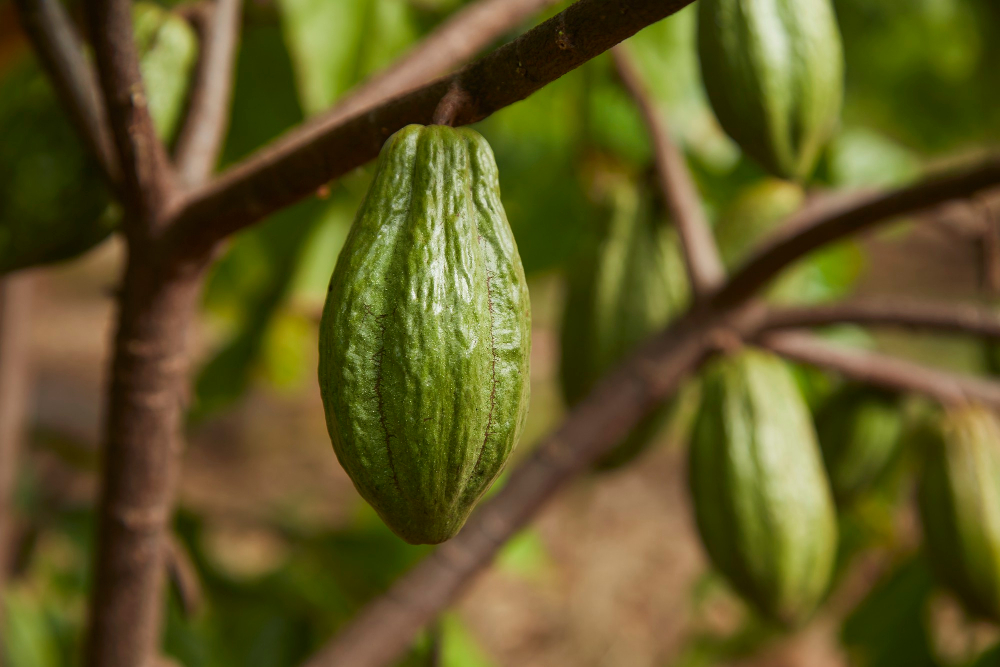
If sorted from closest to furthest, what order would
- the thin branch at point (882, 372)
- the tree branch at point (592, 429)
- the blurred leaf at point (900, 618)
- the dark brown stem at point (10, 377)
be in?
the tree branch at point (592, 429)
the thin branch at point (882, 372)
the dark brown stem at point (10, 377)
the blurred leaf at point (900, 618)

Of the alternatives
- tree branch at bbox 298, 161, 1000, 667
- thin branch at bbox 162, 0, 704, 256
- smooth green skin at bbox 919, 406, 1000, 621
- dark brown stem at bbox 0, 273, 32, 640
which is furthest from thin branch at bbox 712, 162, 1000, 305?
dark brown stem at bbox 0, 273, 32, 640

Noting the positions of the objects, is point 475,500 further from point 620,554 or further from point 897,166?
point 620,554

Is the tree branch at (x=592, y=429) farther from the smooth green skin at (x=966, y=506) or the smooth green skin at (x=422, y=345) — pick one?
the smooth green skin at (x=422, y=345)

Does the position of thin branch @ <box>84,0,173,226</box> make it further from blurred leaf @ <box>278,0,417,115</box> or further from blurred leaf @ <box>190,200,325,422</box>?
blurred leaf @ <box>190,200,325,422</box>

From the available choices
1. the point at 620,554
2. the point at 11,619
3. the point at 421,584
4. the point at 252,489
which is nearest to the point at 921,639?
the point at 421,584

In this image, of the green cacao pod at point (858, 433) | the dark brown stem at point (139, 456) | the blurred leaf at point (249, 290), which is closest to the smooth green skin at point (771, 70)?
the dark brown stem at point (139, 456)
